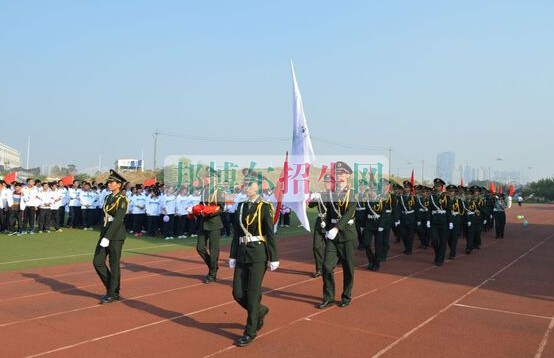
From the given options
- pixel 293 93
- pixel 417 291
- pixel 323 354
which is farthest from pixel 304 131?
pixel 323 354

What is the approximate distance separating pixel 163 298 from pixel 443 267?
5.85 m

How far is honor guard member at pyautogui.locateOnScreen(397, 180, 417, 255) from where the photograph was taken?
1173 cm

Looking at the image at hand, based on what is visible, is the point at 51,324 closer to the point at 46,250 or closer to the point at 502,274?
the point at 46,250

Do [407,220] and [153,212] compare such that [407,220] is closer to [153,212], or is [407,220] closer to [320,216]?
[320,216]

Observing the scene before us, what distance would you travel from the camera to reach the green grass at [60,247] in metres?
9.75

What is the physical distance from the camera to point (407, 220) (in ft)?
39.1

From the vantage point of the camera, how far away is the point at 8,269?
8805mm

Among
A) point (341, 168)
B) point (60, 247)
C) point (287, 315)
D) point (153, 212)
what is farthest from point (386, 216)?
point (60, 247)

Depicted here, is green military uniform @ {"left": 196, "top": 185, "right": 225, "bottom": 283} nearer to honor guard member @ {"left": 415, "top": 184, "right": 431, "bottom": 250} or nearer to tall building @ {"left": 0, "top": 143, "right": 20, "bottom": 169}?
honor guard member @ {"left": 415, "top": 184, "right": 431, "bottom": 250}

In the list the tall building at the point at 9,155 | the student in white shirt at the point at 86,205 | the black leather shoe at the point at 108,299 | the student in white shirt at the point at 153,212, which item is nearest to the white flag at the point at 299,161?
the black leather shoe at the point at 108,299

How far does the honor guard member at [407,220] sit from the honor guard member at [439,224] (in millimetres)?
1217

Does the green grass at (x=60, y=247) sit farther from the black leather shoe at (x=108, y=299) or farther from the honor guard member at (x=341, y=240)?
the honor guard member at (x=341, y=240)

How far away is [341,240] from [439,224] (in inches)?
185

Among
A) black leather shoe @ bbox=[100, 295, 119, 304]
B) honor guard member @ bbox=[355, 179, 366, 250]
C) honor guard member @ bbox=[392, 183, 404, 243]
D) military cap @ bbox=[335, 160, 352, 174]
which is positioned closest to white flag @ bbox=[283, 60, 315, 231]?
honor guard member @ bbox=[355, 179, 366, 250]
